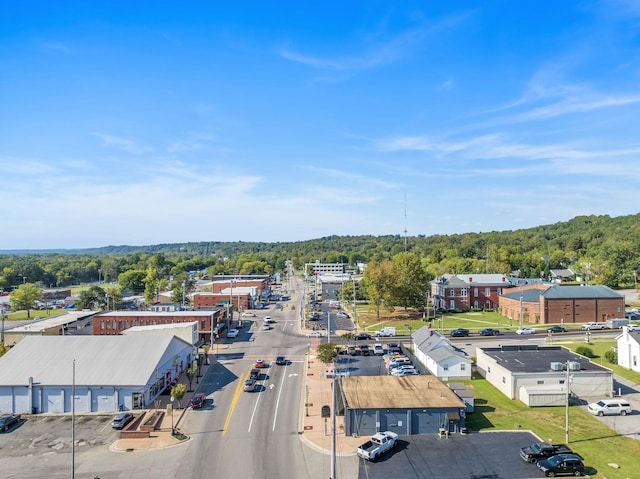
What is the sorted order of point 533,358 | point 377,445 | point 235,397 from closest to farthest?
point 377,445 < point 235,397 < point 533,358

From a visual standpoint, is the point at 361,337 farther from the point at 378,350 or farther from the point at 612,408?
the point at 612,408

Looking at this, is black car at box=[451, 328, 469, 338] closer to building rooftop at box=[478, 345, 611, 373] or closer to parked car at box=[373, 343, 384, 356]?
parked car at box=[373, 343, 384, 356]

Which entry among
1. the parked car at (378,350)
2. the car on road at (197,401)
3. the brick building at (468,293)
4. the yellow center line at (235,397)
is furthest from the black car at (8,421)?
the brick building at (468,293)

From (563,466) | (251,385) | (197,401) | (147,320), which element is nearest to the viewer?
(563,466)

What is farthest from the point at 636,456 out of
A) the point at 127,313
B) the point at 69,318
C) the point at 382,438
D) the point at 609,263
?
the point at 609,263

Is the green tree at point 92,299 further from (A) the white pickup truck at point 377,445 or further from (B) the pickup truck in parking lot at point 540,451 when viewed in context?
(B) the pickup truck in parking lot at point 540,451

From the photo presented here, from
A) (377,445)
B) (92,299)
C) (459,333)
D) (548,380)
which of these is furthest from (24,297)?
(548,380)

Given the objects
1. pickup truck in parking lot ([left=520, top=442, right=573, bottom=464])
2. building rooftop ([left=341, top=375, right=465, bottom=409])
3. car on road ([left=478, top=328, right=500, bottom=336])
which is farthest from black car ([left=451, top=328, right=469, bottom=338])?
pickup truck in parking lot ([left=520, top=442, right=573, bottom=464])
